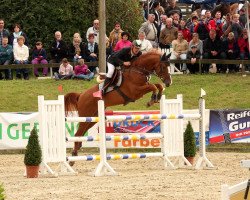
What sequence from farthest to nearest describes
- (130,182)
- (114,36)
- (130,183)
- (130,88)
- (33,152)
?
(114,36) → (130,88) → (33,152) → (130,182) → (130,183)

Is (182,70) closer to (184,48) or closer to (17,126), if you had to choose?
(184,48)

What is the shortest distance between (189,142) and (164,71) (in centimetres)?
190

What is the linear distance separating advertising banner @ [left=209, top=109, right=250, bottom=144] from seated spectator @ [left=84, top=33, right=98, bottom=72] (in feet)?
21.7

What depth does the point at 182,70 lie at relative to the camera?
31438 mm

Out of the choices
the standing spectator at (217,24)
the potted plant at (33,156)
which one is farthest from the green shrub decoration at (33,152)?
the standing spectator at (217,24)

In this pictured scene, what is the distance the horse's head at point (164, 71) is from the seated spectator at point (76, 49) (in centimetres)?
830

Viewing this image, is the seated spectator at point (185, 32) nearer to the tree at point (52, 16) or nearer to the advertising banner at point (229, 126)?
the tree at point (52, 16)

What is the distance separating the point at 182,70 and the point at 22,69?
15.2 feet

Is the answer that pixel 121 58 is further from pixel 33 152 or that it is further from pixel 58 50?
pixel 58 50

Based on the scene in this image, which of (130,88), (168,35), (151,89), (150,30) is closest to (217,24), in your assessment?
(168,35)

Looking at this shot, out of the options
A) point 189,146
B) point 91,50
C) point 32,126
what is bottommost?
point 32,126

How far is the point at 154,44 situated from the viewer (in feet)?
100

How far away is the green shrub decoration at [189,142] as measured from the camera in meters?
20.6

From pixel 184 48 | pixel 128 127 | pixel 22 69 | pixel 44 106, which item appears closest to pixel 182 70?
pixel 184 48
